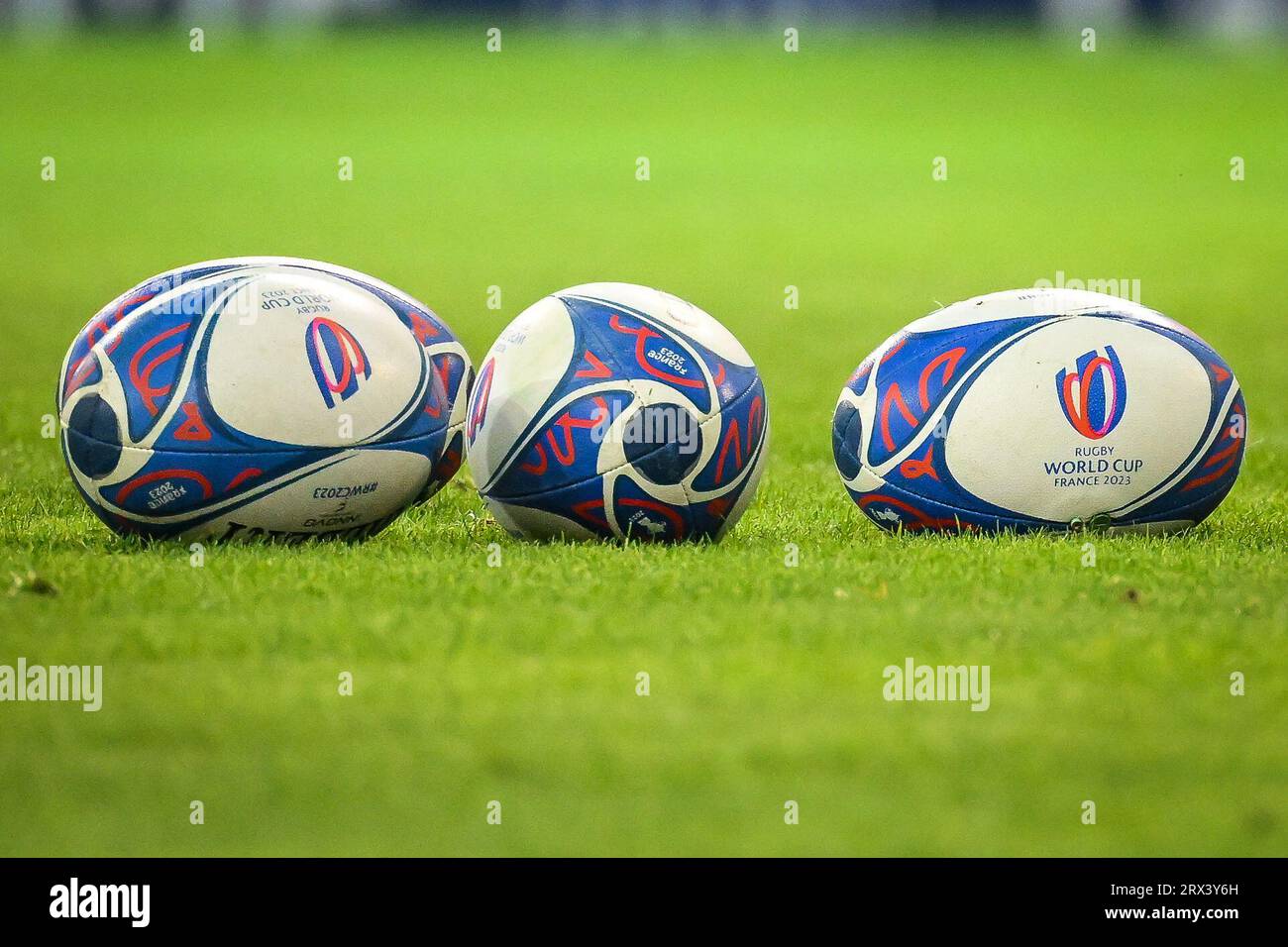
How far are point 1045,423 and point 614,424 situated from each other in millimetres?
2037

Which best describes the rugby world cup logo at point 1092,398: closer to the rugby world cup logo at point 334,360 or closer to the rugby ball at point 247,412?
the rugby ball at point 247,412

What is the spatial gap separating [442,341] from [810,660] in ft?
11.5

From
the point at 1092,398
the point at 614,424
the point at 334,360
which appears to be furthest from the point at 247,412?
the point at 1092,398

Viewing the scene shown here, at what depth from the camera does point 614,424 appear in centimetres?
955

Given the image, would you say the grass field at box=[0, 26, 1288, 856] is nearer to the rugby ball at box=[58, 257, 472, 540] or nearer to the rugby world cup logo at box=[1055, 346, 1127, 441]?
the rugby ball at box=[58, 257, 472, 540]

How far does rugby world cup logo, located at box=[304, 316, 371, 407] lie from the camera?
380 inches

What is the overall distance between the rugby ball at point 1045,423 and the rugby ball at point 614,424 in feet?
2.32

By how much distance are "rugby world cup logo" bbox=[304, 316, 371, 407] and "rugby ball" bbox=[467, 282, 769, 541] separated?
0.60 metres

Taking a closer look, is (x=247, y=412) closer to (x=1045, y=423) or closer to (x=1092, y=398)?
(x=1045, y=423)

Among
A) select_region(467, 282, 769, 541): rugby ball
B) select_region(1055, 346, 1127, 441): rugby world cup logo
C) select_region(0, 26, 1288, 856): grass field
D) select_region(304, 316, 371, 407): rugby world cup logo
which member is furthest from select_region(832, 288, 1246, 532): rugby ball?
select_region(304, 316, 371, 407): rugby world cup logo

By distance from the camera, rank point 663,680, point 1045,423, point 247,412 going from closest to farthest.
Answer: point 663,680, point 247,412, point 1045,423

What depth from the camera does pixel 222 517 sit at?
9.67 metres

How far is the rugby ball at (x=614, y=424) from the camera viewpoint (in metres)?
9.58

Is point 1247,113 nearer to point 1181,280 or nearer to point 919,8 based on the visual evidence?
point 919,8
